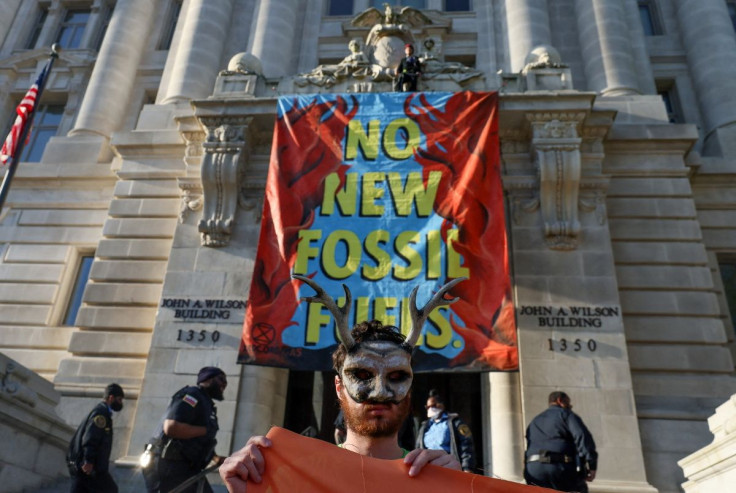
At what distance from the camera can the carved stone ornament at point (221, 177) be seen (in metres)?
13.5

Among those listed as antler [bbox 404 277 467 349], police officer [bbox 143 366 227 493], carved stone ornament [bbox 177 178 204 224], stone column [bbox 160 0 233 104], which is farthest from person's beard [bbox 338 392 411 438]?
stone column [bbox 160 0 233 104]

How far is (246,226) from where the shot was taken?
44.9 ft

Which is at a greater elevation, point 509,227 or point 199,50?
point 199,50

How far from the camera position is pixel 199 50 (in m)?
18.6

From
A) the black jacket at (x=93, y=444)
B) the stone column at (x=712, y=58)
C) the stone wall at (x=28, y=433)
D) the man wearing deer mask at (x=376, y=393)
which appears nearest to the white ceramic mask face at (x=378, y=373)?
Answer: the man wearing deer mask at (x=376, y=393)

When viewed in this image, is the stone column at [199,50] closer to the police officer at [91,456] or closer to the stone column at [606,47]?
the stone column at [606,47]

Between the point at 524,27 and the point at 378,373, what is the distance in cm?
1719

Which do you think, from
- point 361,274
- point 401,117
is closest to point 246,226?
point 361,274

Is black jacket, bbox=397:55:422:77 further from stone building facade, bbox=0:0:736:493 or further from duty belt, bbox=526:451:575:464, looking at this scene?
duty belt, bbox=526:451:575:464

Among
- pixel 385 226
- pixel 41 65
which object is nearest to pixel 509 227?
pixel 385 226

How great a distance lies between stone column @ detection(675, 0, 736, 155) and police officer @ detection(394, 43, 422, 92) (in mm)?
9380

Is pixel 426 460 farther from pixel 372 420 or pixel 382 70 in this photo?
pixel 382 70

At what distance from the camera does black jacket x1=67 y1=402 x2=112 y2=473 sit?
24.4 feet

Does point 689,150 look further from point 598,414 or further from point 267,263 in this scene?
point 267,263
